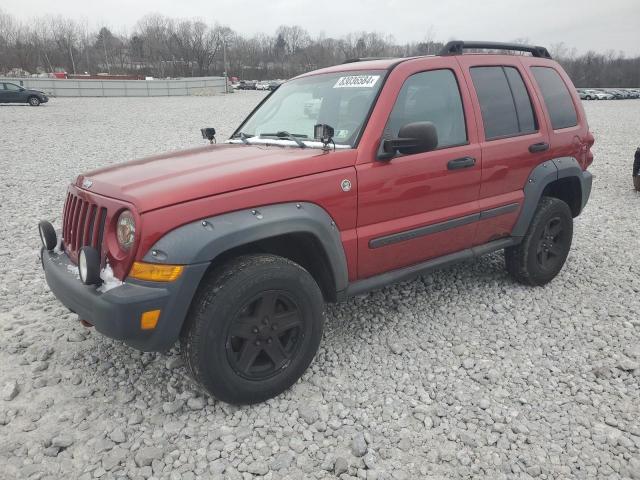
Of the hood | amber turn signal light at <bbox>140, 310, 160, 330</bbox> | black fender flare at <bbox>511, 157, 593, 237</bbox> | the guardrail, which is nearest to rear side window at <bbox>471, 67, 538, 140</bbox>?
black fender flare at <bbox>511, 157, 593, 237</bbox>

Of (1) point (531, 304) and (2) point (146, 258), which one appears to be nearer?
(2) point (146, 258)

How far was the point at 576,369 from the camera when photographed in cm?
319

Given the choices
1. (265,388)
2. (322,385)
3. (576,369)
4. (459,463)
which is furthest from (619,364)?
(265,388)

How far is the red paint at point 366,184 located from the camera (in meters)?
2.49

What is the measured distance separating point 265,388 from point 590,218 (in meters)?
5.88

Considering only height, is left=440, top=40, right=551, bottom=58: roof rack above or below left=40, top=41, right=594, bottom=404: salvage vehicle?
above

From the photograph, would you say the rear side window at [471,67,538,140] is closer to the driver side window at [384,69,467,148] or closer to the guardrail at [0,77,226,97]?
the driver side window at [384,69,467,148]

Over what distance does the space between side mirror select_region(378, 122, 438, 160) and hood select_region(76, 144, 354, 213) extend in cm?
25

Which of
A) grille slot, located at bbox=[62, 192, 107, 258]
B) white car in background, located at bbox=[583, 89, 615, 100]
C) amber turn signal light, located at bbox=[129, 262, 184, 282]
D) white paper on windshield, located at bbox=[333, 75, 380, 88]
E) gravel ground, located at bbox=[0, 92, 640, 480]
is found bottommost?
gravel ground, located at bbox=[0, 92, 640, 480]

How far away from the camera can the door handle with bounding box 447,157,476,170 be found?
3396mm

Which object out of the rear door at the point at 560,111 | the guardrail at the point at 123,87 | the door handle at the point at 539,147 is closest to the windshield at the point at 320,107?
the door handle at the point at 539,147

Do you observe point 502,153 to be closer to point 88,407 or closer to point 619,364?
point 619,364

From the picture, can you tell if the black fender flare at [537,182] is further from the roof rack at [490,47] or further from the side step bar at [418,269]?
the roof rack at [490,47]

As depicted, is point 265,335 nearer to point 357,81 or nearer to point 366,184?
point 366,184
